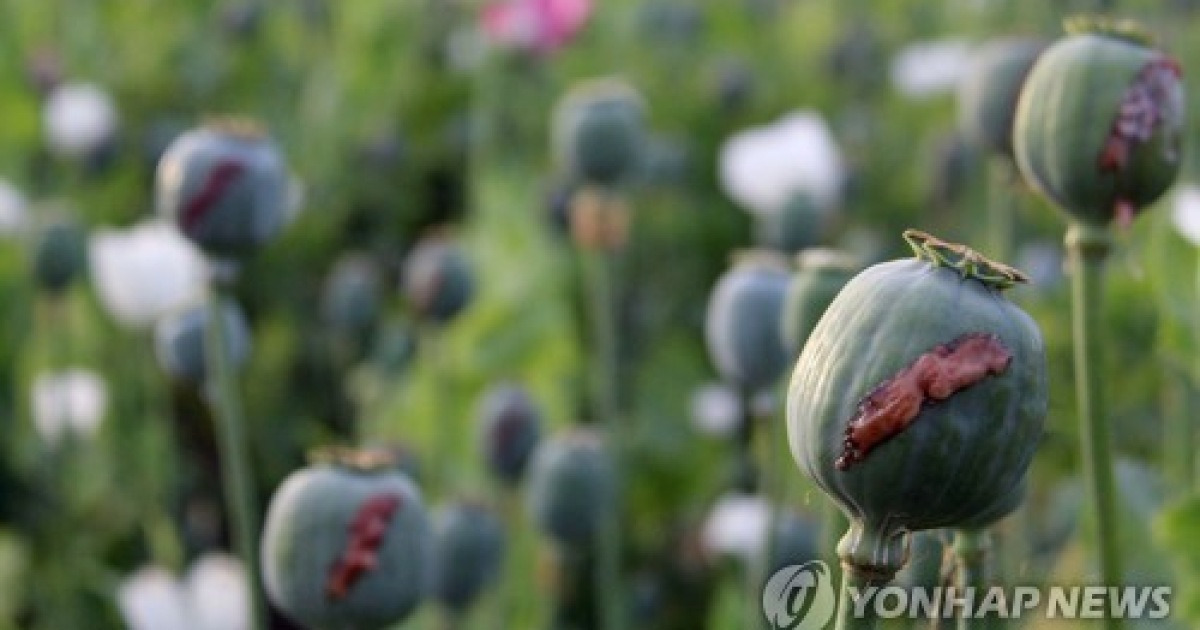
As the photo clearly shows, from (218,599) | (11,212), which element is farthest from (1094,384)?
(11,212)

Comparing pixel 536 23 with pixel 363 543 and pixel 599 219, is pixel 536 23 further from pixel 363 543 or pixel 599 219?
pixel 363 543

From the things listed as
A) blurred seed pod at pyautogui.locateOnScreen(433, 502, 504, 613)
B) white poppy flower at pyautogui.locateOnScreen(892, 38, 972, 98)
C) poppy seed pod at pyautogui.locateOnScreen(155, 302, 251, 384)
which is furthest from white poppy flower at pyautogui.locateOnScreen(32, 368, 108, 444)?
white poppy flower at pyautogui.locateOnScreen(892, 38, 972, 98)

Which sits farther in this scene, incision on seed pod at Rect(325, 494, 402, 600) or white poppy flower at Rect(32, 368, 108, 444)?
white poppy flower at Rect(32, 368, 108, 444)

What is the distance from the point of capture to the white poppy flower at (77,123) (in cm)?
166

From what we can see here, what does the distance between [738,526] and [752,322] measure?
0.37m

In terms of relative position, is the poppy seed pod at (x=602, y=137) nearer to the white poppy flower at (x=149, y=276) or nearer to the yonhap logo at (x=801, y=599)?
the white poppy flower at (x=149, y=276)

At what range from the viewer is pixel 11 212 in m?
1.61

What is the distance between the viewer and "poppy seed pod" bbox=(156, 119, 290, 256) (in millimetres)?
796

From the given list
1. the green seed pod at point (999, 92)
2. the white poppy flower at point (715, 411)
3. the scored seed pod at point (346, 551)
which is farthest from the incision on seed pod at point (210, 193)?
the white poppy flower at point (715, 411)

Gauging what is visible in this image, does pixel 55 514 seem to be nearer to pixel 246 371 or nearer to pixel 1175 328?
pixel 246 371

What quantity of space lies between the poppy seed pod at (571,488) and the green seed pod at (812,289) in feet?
0.95

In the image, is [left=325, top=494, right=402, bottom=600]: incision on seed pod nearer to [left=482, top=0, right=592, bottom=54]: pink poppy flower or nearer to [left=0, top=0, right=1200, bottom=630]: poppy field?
[left=0, top=0, right=1200, bottom=630]: poppy field

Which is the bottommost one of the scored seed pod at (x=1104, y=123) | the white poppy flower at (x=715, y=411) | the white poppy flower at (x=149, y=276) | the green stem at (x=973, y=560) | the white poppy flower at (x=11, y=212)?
the white poppy flower at (x=715, y=411)

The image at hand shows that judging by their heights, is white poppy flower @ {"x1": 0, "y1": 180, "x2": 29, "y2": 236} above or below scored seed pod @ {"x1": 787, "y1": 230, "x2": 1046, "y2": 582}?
below
